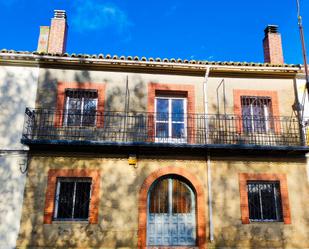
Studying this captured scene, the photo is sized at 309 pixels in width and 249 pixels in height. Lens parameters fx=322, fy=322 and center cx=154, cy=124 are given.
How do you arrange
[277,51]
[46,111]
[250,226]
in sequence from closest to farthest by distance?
[250,226] → [46,111] → [277,51]

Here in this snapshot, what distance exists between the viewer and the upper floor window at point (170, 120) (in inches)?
453

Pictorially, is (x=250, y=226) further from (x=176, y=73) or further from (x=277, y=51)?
(x=277, y=51)

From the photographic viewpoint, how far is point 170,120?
460 inches

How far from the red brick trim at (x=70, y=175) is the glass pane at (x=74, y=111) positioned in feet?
5.82

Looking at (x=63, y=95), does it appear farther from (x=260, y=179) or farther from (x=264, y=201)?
(x=264, y=201)

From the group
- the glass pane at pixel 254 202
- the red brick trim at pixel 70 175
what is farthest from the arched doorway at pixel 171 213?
the glass pane at pixel 254 202

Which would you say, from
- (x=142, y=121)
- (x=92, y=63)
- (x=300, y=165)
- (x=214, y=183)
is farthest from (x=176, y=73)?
(x=300, y=165)

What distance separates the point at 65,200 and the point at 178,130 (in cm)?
453

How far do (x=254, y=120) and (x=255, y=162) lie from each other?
1668 millimetres

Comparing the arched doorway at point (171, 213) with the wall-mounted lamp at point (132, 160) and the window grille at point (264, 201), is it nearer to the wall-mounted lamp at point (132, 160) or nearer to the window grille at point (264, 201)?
the wall-mounted lamp at point (132, 160)

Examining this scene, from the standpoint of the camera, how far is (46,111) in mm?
11109

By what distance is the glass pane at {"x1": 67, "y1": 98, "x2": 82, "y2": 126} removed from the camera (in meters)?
11.3

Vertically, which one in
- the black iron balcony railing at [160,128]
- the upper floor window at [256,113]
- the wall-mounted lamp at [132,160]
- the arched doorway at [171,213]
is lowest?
the arched doorway at [171,213]

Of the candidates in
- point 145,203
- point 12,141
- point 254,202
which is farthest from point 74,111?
point 254,202
